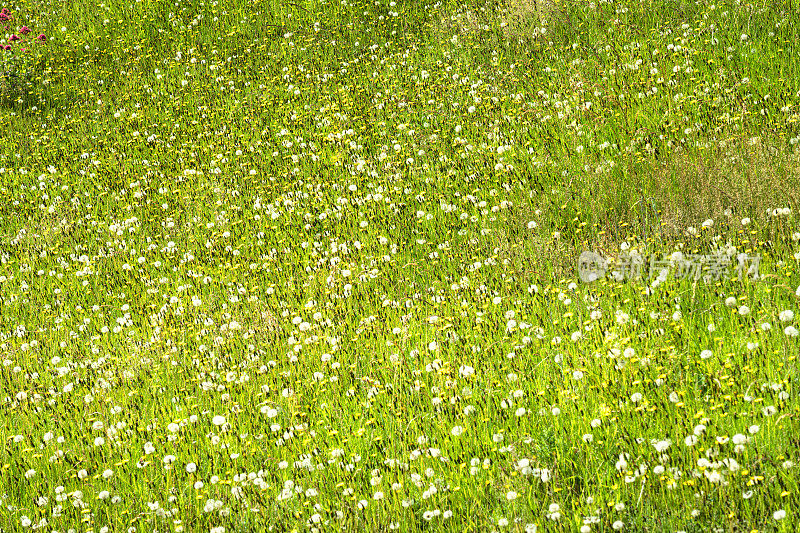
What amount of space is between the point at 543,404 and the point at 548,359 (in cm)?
49

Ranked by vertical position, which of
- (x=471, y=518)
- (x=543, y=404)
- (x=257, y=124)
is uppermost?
(x=257, y=124)

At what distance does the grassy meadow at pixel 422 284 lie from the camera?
4.31 m

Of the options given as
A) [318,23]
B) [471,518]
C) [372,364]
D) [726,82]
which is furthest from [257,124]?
[471,518]

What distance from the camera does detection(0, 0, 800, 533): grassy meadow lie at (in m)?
4.31

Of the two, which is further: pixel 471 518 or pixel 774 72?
pixel 774 72

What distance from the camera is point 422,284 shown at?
739 centimetres

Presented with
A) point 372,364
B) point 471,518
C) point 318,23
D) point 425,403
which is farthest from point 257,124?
point 471,518

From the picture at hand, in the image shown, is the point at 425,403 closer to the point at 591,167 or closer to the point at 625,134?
the point at 591,167

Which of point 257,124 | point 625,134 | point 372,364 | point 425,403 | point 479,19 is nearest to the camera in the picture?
point 425,403

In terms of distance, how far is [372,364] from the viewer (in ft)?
19.6

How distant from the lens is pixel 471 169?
9406mm

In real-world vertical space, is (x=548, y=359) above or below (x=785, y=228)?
below

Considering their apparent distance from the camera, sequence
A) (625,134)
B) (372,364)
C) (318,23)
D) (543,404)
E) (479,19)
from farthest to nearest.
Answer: (318,23), (479,19), (625,134), (372,364), (543,404)

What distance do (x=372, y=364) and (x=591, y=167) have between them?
372cm
